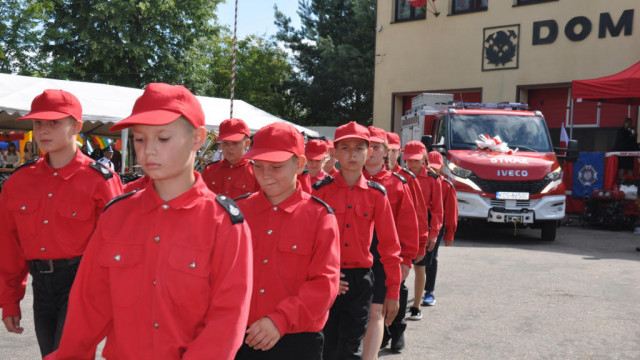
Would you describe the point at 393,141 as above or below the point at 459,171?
above

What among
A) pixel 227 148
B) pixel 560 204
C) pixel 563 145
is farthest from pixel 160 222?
pixel 563 145

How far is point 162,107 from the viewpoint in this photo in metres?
2.11

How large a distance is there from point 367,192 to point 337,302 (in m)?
0.79

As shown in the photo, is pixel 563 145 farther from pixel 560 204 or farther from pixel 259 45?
pixel 259 45

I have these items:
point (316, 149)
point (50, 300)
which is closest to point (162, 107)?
point (50, 300)

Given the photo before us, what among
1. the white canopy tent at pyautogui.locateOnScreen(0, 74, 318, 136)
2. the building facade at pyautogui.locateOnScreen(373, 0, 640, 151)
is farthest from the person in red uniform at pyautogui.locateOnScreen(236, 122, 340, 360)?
the building facade at pyautogui.locateOnScreen(373, 0, 640, 151)

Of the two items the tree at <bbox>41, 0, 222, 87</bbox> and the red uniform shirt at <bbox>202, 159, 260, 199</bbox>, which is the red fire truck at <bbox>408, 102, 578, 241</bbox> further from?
the tree at <bbox>41, 0, 222, 87</bbox>

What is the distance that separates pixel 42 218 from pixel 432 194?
184 inches

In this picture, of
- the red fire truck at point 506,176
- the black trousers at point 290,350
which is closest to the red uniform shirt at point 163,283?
the black trousers at point 290,350

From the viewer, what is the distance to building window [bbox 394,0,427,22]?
2437 cm

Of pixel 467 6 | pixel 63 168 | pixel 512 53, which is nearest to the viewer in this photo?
pixel 63 168

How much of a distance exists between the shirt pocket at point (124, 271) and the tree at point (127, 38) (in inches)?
1248

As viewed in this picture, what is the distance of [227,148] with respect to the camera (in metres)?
5.92

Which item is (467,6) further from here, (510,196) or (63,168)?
(63,168)
